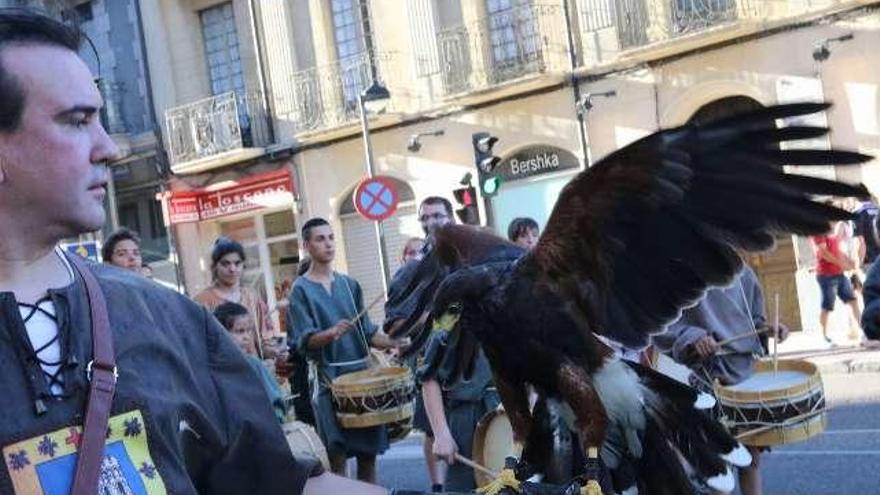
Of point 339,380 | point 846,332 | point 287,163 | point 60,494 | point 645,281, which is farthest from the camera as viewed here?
point 287,163

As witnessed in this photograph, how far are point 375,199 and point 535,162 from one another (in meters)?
4.10

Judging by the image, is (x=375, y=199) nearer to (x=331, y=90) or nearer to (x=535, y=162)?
(x=535, y=162)

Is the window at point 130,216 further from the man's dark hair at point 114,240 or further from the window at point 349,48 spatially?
the man's dark hair at point 114,240

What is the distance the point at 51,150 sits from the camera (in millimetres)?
1914

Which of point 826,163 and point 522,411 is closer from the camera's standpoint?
point 826,163

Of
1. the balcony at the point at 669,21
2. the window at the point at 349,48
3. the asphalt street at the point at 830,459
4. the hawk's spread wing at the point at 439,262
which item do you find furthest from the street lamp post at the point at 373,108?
the hawk's spread wing at the point at 439,262

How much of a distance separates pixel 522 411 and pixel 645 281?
2.30 feet

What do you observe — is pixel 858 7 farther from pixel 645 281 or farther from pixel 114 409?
pixel 114 409

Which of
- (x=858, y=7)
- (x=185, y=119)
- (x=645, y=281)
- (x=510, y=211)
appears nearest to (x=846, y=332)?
(x=858, y=7)

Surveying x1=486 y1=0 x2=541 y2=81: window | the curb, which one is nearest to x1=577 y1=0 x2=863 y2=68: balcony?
x1=486 y1=0 x2=541 y2=81: window

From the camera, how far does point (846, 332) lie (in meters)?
14.8

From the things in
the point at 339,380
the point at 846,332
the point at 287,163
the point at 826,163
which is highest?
the point at 287,163

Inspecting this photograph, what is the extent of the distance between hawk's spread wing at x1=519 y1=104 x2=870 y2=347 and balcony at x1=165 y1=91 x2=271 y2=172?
732 inches

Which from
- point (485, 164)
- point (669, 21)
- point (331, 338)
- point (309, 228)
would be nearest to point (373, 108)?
point (485, 164)
